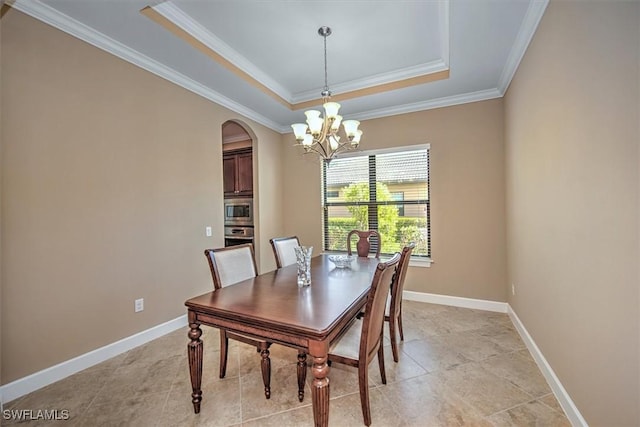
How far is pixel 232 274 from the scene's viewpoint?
2.10 meters

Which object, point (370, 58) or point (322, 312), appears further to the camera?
point (370, 58)

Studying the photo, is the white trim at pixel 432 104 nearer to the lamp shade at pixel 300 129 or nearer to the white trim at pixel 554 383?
the lamp shade at pixel 300 129

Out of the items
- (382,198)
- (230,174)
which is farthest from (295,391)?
(230,174)

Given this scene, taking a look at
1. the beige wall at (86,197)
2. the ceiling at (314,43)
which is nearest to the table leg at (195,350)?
the beige wall at (86,197)

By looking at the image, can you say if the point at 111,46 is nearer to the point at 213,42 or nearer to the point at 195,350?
the point at 213,42

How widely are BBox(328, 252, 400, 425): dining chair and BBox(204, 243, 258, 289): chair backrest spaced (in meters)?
0.93

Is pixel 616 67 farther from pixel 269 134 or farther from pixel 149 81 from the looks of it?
pixel 269 134

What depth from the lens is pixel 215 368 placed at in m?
2.18

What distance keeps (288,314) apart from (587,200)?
5.38ft

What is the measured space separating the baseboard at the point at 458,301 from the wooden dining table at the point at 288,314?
1972 mm

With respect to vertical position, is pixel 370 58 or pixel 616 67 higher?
pixel 370 58

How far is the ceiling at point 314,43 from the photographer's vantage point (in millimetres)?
2080

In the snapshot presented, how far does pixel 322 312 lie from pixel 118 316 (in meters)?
2.08

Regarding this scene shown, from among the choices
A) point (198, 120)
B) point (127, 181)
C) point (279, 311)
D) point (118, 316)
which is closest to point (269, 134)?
point (198, 120)
